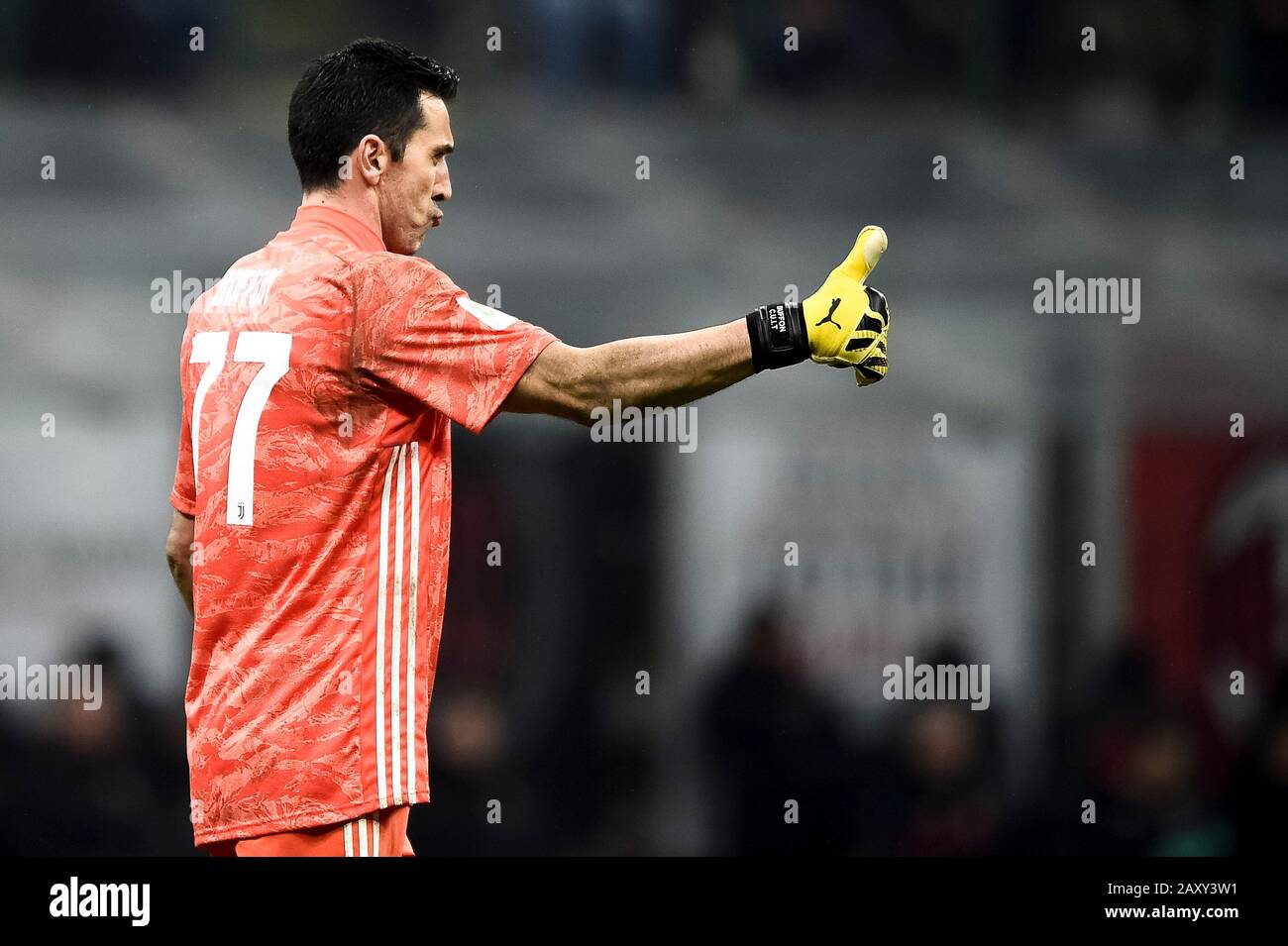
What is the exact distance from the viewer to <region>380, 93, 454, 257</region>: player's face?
9.42 feet

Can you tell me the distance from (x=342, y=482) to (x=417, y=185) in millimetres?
648

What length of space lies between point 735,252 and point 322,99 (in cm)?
572

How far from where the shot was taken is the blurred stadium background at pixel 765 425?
7168 mm

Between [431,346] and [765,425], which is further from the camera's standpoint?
[765,425]

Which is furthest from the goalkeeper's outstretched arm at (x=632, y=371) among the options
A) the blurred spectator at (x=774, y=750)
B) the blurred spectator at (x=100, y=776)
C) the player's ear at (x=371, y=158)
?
the blurred spectator at (x=100, y=776)

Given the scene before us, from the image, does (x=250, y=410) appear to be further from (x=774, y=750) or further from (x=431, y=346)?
(x=774, y=750)

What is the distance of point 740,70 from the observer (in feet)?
28.2

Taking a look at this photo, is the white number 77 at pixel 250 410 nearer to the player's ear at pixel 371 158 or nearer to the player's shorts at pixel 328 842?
the player's ear at pixel 371 158

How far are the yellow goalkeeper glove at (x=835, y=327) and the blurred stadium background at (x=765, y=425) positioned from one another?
4.41 metres

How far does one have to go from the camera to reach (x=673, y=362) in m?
2.63

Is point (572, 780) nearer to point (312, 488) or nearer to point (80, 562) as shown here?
point (80, 562)

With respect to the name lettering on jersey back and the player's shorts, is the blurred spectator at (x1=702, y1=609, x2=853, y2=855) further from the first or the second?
the name lettering on jersey back

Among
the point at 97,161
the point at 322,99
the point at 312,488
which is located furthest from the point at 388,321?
the point at 97,161

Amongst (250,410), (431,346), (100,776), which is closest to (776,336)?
(431,346)
